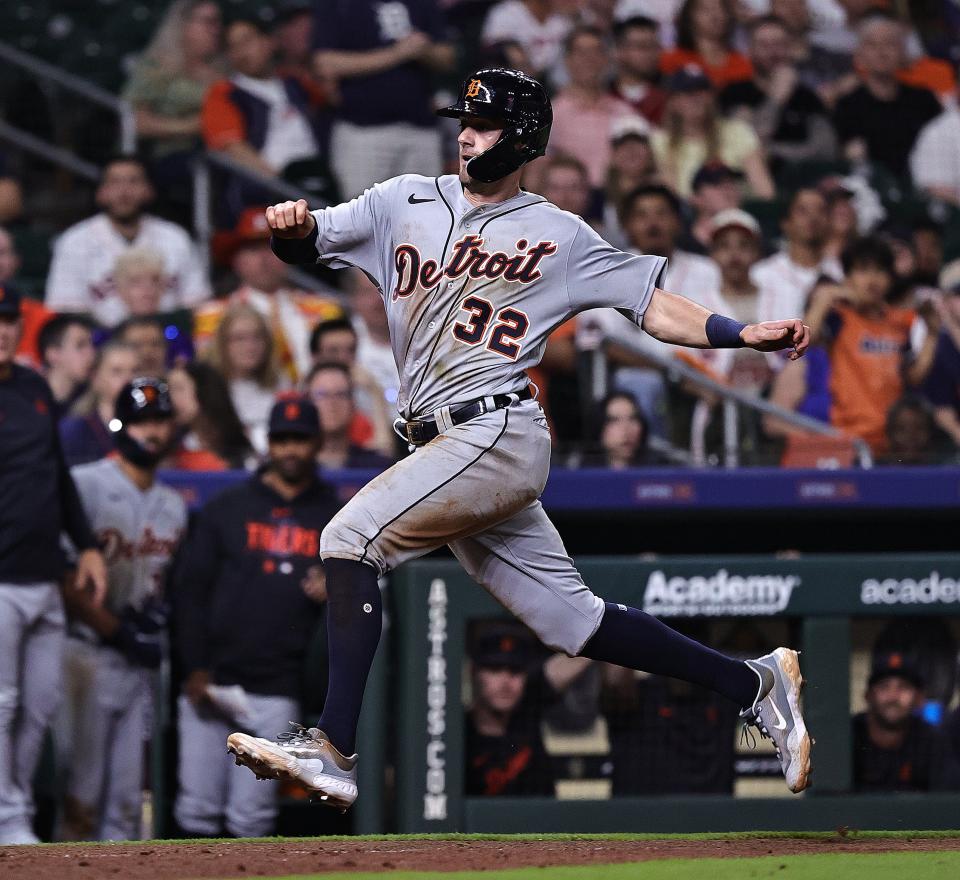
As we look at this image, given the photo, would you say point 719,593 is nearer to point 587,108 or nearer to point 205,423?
point 205,423

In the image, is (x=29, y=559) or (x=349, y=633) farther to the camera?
(x=29, y=559)

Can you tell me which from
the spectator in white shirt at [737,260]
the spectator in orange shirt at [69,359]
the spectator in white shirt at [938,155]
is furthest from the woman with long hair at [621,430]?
the spectator in white shirt at [938,155]

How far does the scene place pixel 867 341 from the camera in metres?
7.73

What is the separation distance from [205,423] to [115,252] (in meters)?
1.40

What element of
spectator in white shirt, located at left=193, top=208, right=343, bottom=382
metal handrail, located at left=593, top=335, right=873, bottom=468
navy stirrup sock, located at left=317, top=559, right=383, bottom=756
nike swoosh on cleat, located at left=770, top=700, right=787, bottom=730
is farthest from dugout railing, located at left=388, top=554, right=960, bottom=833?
navy stirrup sock, located at left=317, top=559, right=383, bottom=756

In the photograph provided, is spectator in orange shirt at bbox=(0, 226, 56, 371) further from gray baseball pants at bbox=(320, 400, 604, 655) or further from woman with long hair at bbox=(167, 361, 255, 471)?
gray baseball pants at bbox=(320, 400, 604, 655)

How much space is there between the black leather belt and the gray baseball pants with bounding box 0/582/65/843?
7.34 feet

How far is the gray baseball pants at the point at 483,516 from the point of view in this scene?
157 inches

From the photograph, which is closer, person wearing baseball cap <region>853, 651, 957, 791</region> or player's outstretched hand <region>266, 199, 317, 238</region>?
player's outstretched hand <region>266, 199, 317, 238</region>

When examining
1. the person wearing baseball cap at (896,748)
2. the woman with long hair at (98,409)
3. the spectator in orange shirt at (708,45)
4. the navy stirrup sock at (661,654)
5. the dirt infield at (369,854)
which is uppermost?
the spectator in orange shirt at (708,45)

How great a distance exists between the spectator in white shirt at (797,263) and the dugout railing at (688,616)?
1.63m

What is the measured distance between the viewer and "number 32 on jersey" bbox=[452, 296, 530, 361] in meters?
4.07

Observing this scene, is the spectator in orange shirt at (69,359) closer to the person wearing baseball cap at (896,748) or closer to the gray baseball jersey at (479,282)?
the gray baseball jersey at (479,282)

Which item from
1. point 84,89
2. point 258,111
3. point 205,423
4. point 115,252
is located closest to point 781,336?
point 205,423
